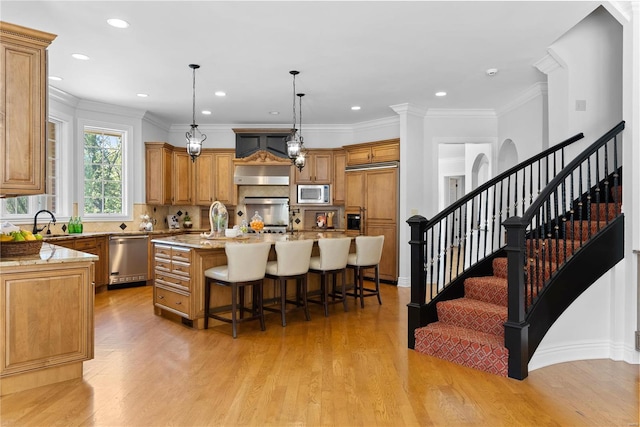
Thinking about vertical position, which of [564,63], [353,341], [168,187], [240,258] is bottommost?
[353,341]

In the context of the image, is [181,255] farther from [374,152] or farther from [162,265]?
[374,152]

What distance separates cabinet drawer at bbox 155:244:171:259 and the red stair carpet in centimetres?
283

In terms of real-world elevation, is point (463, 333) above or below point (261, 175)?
below

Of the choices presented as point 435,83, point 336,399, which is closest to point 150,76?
point 435,83

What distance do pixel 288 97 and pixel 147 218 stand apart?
3.33 meters

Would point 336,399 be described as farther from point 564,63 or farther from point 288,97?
point 288,97

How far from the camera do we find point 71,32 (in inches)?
159

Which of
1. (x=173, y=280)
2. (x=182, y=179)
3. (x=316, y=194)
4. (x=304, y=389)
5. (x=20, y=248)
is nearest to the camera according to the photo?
(x=304, y=389)

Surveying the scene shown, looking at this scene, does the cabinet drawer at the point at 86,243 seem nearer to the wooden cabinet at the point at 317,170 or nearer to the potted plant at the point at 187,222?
the potted plant at the point at 187,222

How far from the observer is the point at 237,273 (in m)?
4.00

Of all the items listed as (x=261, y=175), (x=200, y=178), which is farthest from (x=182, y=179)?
(x=261, y=175)

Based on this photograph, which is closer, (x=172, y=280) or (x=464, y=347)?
(x=464, y=347)

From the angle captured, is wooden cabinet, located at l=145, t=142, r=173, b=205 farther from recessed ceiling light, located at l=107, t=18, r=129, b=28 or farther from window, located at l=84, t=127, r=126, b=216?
recessed ceiling light, located at l=107, t=18, r=129, b=28

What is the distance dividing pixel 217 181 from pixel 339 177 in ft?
7.86
